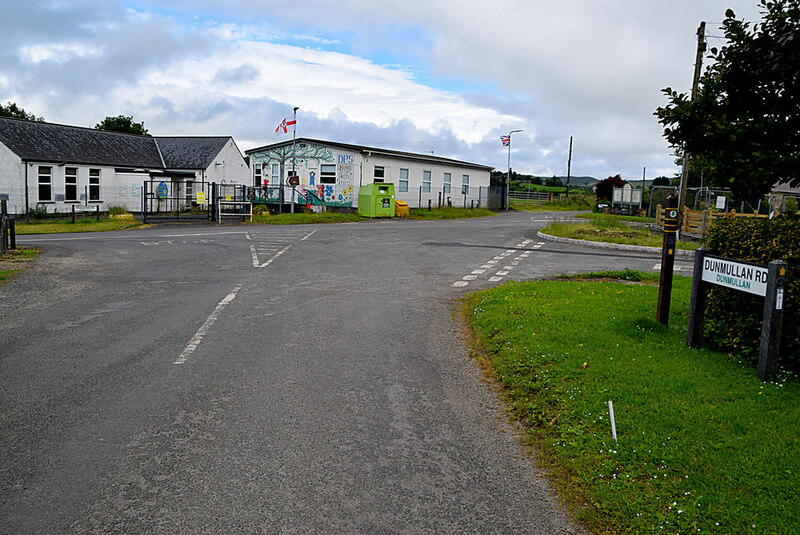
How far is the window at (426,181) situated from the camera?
46156mm

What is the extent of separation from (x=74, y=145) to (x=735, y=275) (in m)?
40.9

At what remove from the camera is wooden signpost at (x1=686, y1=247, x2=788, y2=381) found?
5.51 metres

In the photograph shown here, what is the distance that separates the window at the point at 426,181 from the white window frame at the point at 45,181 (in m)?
24.6

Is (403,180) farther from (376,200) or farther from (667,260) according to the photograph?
(667,260)

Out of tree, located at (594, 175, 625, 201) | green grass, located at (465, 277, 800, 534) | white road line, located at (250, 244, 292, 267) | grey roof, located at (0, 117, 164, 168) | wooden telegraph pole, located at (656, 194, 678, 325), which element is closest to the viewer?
green grass, located at (465, 277, 800, 534)

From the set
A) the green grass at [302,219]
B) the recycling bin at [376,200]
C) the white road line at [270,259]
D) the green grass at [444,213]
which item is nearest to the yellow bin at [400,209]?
the green grass at [444,213]

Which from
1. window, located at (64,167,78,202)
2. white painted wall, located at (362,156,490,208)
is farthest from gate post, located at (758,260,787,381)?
window, located at (64,167,78,202)

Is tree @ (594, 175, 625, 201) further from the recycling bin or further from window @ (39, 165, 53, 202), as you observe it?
window @ (39, 165, 53, 202)

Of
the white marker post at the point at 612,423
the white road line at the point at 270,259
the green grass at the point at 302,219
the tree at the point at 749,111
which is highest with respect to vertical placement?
the tree at the point at 749,111

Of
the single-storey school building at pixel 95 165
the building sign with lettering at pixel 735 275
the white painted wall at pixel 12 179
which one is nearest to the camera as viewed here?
the building sign with lettering at pixel 735 275

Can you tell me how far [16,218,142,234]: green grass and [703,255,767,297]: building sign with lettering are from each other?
26654 millimetres

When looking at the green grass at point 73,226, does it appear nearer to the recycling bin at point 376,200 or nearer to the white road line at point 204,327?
the recycling bin at point 376,200

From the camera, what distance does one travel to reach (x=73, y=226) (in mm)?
29000

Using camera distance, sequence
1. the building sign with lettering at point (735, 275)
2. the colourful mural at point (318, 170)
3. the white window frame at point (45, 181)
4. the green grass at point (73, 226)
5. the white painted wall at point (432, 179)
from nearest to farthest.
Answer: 1. the building sign with lettering at point (735, 275)
2. the green grass at point (73, 226)
3. the white window frame at point (45, 181)
4. the colourful mural at point (318, 170)
5. the white painted wall at point (432, 179)
